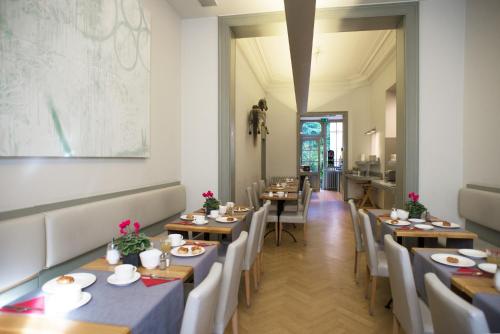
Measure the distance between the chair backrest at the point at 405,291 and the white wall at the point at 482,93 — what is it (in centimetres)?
215

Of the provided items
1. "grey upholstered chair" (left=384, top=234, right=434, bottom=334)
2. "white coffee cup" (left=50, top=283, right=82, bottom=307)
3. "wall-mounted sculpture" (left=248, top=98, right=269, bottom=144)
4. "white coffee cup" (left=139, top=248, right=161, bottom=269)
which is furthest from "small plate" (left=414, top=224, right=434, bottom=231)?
"wall-mounted sculpture" (left=248, top=98, right=269, bottom=144)

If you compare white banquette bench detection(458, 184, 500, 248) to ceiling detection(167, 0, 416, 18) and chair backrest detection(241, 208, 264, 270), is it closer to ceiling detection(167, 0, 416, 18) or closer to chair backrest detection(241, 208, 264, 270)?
chair backrest detection(241, 208, 264, 270)

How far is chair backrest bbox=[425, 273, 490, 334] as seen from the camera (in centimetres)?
94

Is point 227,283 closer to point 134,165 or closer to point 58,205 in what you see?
point 58,205

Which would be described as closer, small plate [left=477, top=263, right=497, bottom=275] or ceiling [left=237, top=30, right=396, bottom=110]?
small plate [left=477, top=263, right=497, bottom=275]

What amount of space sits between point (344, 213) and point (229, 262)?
248 inches

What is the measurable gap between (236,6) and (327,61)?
3.60 m

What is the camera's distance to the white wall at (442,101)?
360 centimetres

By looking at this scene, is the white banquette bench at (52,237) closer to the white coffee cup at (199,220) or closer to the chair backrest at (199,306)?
the white coffee cup at (199,220)

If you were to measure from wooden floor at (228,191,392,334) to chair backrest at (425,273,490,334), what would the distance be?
51.4 inches

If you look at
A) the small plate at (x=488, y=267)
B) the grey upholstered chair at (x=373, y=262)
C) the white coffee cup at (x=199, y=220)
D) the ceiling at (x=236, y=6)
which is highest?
the ceiling at (x=236, y=6)

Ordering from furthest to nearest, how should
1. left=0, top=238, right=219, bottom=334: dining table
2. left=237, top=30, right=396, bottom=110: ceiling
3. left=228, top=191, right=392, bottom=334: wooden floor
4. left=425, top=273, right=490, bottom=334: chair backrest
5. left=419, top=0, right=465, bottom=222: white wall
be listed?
left=237, top=30, right=396, bottom=110: ceiling < left=419, top=0, right=465, bottom=222: white wall < left=228, top=191, right=392, bottom=334: wooden floor < left=0, top=238, right=219, bottom=334: dining table < left=425, top=273, right=490, bottom=334: chair backrest

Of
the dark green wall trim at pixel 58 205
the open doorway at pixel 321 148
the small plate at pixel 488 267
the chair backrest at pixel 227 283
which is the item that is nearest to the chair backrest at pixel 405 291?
the small plate at pixel 488 267

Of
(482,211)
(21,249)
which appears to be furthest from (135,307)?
(482,211)
